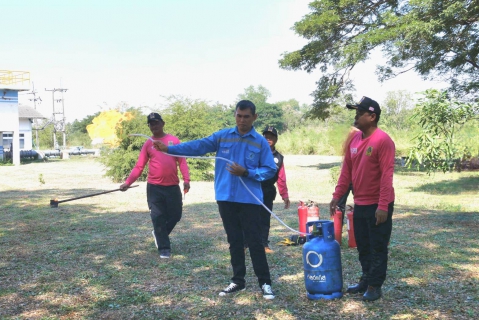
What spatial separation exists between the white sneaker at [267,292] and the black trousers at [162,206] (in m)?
2.45

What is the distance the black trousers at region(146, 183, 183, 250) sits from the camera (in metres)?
7.28

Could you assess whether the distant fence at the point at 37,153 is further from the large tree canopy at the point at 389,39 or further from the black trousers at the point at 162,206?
the black trousers at the point at 162,206

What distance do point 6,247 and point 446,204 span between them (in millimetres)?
11071

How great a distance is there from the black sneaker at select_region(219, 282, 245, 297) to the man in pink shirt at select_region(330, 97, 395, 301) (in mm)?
1275

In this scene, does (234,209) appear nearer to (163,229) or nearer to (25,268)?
(163,229)

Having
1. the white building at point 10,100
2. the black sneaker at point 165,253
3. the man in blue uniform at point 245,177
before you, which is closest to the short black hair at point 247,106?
the man in blue uniform at point 245,177

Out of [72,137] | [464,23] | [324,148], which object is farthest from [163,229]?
[72,137]

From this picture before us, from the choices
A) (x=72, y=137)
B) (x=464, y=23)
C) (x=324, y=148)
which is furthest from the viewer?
(x=72, y=137)

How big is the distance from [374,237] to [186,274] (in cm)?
246

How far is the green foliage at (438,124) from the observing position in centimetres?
1451

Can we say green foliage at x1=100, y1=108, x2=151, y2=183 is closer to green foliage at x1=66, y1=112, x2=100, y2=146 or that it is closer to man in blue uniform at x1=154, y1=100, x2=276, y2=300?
man in blue uniform at x1=154, y1=100, x2=276, y2=300

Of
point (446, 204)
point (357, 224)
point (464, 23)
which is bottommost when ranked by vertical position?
point (446, 204)

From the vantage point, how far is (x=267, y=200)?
7270 millimetres

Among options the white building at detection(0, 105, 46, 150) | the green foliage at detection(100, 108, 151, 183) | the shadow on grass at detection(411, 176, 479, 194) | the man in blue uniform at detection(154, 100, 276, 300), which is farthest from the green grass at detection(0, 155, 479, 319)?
the white building at detection(0, 105, 46, 150)
